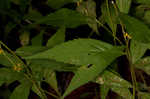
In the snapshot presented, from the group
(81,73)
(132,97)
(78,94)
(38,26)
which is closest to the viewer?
(81,73)

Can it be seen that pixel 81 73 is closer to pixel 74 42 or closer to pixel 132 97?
pixel 74 42

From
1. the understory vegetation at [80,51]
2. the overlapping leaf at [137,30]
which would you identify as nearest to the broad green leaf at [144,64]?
the understory vegetation at [80,51]

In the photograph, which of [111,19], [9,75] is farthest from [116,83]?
[9,75]

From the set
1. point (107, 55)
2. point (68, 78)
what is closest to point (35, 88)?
point (68, 78)

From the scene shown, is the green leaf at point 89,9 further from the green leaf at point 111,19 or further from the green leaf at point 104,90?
the green leaf at point 104,90

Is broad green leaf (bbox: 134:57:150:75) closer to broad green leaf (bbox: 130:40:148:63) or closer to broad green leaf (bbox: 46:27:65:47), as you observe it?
broad green leaf (bbox: 130:40:148:63)

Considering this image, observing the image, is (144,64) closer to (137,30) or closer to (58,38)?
(137,30)

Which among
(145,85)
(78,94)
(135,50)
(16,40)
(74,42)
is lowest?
(78,94)

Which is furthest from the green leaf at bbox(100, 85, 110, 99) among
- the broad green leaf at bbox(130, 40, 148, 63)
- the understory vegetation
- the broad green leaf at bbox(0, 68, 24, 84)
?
the broad green leaf at bbox(0, 68, 24, 84)
